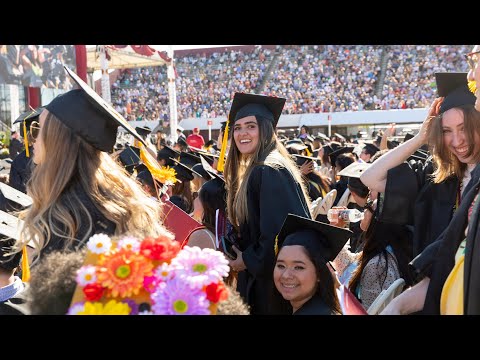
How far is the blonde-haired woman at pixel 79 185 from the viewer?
6.99 ft

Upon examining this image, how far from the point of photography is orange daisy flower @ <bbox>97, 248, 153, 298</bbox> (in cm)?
143

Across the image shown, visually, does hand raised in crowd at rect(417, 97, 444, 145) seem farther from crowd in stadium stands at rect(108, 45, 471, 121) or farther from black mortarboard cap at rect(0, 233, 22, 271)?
crowd in stadium stands at rect(108, 45, 471, 121)

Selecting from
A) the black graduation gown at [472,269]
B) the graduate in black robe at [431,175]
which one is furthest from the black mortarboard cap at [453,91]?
the black graduation gown at [472,269]

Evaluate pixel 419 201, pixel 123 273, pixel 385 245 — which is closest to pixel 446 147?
pixel 419 201

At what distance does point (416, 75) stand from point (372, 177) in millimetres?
34991

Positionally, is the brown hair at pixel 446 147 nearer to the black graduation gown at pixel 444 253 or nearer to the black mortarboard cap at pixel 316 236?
the black mortarboard cap at pixel 316 236

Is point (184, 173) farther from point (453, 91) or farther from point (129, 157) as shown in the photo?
point (453, 91)

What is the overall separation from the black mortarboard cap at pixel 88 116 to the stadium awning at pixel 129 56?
1634 centimetres

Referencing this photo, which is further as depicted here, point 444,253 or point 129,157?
point 129,157

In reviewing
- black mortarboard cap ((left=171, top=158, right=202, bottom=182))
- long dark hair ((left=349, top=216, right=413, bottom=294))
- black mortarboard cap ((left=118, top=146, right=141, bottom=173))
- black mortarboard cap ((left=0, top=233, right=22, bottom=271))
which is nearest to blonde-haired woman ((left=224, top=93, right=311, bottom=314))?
long dark hair ((left=349, top=216, right=413, bottom=294))

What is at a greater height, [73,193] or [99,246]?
[73,193]

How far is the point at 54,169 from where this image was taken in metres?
2.23

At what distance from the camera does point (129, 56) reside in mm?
22047

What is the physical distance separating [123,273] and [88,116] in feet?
3.48
